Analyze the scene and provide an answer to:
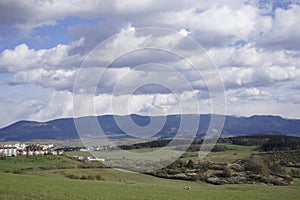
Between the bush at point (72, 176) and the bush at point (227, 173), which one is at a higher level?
the bush at point (72, 176)

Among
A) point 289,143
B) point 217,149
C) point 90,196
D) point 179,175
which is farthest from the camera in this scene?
point 217,149

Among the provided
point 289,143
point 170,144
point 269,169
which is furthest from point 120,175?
point 170,144

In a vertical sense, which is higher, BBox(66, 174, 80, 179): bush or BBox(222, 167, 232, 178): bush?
BBox(66, 174, 80, 179): bush

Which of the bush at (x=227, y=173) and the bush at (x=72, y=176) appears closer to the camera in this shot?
the bush at (x=72, y=176)

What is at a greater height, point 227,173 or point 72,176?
point 72,176

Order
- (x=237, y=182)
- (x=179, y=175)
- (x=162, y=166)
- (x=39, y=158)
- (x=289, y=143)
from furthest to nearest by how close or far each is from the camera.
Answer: (x=289, y=143)
(x=39, y=158)
(x=162, y=166)
(x=179, y=175)
(x=237, y=182)

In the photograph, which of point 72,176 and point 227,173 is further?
point 227,173

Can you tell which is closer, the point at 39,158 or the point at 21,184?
the point at 21,184

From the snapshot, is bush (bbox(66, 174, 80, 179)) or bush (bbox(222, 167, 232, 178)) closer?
bush (bbox(66, 174, 80, 179))

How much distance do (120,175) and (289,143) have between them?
80911mm

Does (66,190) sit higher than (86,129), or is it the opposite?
(86,129)

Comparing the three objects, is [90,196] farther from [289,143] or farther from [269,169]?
[289,143]

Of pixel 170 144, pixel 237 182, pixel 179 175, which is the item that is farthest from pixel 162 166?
pixel 170 144

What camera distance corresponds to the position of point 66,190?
1565 inches
